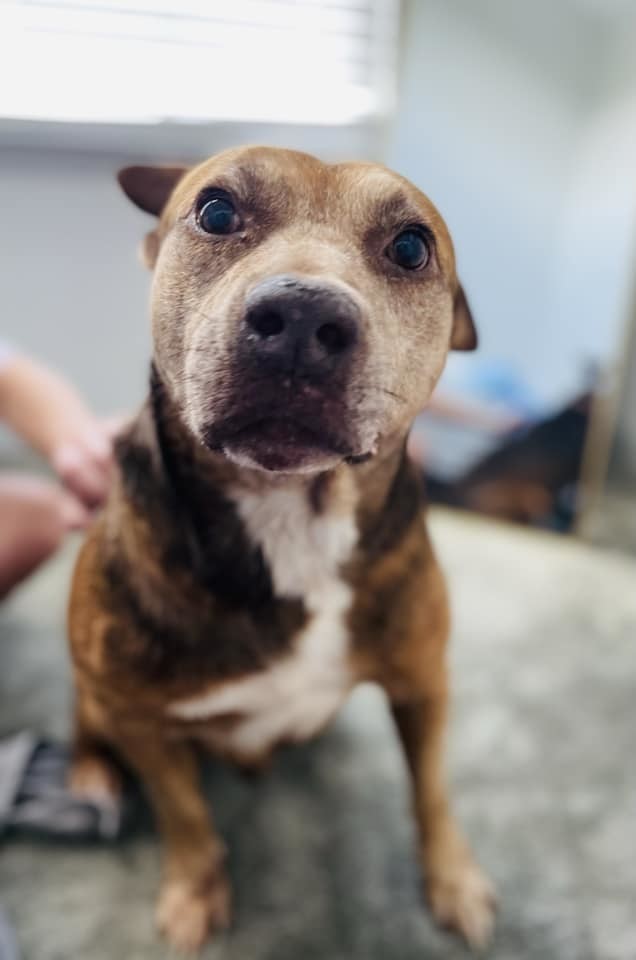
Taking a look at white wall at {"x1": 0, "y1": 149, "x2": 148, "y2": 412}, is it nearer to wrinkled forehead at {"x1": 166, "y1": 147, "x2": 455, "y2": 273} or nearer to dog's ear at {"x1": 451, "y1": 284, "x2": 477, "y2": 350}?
wrinkled forehead at {"x1": 166, "y1": 147, "x2": 455, "y2": 273}

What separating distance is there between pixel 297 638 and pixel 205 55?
60 centimetres

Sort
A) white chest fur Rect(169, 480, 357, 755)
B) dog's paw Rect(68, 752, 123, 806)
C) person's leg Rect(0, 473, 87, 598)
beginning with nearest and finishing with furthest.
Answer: white chest fur Rect(169, 480, 357, 755) < dog's paw Rect(68, 752, 123, 806) < person's leg Rect(0, 473, 87, 598)

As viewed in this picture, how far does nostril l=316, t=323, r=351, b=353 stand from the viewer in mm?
569

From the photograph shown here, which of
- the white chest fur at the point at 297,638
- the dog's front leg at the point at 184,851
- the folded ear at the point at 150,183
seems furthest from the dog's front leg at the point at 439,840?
the folded ear at the point at 150,183

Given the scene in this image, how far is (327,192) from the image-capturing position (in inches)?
23.8

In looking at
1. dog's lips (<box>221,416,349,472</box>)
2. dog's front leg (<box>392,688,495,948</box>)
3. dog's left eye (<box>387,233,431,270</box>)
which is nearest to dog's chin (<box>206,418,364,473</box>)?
dog's lips (<box>221,416,349,472</box>)

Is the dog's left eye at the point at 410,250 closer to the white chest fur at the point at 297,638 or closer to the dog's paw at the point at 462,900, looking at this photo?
the white chest fur at the point at 297,638

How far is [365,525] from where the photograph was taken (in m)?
0.87

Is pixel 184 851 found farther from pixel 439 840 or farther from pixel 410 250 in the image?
pixel 410 250

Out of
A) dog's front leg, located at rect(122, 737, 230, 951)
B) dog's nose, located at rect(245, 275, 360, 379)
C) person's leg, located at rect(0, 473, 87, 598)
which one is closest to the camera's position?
dog's nose, located at rect(245, 275, 360, 379)

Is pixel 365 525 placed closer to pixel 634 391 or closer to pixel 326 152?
pixel 326 152

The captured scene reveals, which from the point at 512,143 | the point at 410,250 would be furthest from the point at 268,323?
the point at 512,143

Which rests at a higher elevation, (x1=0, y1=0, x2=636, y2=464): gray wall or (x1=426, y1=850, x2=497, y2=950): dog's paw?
(x1=0, y1=0, x2=636, y2=464): gray wall

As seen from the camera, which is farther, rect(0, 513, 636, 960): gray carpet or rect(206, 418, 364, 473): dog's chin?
rect(0, 513, 636, 960): gray carpet
